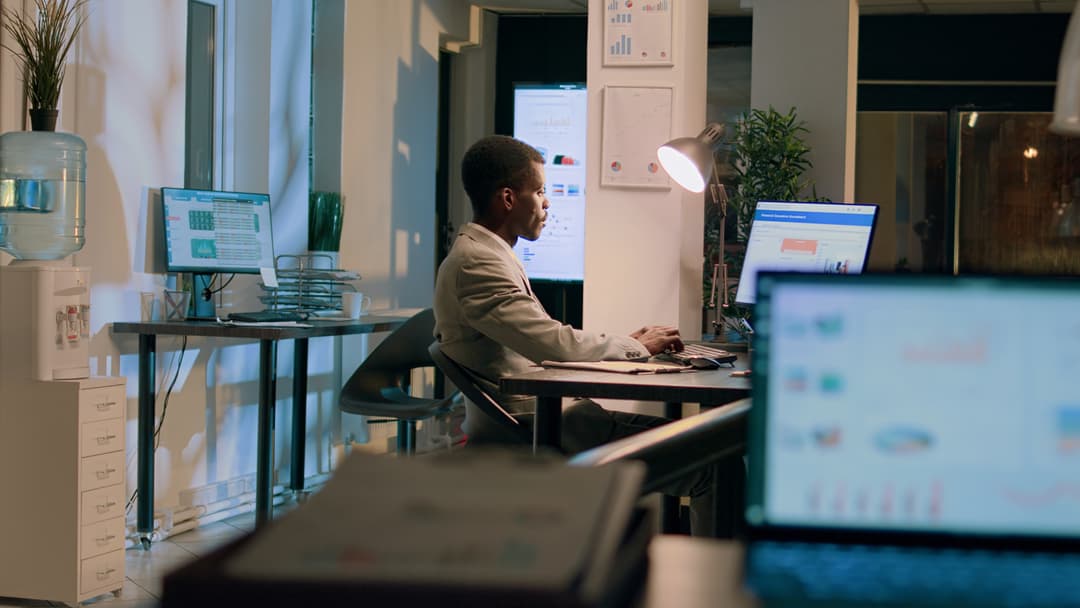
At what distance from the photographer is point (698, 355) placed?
3373 millimetres

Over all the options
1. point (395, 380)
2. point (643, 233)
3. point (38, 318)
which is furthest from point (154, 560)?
point (643, 233)

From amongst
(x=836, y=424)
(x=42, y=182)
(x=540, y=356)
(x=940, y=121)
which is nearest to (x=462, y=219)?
(x=940, y=121)

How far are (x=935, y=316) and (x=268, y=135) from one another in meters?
4.91

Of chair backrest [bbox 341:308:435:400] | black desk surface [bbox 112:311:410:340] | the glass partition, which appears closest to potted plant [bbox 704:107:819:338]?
chair backrest [bbox 341:308:435:400]

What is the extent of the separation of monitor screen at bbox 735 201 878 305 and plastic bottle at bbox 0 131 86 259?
2282 mm

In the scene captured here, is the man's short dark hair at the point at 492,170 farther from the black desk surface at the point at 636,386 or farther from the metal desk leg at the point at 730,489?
the metal desk leg at the point at 730,489

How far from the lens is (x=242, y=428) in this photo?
5.39 m

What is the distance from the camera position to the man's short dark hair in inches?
146

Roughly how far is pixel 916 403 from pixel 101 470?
3.46 m

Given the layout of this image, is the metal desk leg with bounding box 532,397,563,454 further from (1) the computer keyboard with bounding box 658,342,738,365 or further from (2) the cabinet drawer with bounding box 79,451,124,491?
(2) the cabinet drawer with bounding box 79,451,124,491

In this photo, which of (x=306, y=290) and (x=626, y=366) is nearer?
(x=626, y=366)

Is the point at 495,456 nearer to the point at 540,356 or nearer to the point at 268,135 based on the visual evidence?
the point at 540,356

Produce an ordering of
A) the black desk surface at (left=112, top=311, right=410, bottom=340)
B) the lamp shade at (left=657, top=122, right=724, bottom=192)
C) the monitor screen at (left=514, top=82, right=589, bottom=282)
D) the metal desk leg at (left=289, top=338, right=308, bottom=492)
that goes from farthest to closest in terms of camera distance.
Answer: the monitor screen at (left=514, top=82, right=589, bottom=282), the metal desk leg at (left=289, top=338, right=308, bottom=492), the black desk surface at (left=112, top=311, right=410, bottom=340), the lamp shade at (left=657, top=122, right=724, bottom=192)

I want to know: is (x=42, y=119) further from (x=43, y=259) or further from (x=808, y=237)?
(x=808, y=237)
